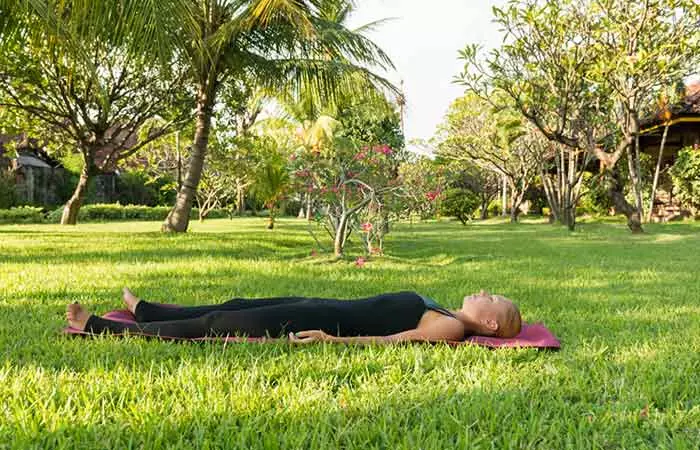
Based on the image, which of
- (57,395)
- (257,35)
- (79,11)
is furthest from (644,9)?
Answer: (57,395)

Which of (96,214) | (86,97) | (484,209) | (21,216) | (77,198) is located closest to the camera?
(86,97)

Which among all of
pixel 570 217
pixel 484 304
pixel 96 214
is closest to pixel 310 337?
pixel 484 304

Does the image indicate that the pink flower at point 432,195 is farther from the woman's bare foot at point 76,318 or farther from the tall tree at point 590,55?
the woman's bare foot at point 76,318

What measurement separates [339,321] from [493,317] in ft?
2.62

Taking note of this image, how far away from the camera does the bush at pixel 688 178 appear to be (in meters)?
16.4

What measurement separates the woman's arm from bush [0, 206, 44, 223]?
1922 centimetres

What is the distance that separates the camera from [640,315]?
3539 millimetres

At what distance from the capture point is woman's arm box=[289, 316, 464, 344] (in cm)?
260

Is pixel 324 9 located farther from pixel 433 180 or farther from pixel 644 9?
pixel 644 9

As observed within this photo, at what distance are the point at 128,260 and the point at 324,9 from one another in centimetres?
640

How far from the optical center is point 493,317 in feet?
9.30

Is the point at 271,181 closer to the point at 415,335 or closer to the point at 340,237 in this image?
the point at 340,237

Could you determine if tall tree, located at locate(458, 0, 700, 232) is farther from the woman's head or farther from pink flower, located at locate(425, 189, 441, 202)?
the woman's head

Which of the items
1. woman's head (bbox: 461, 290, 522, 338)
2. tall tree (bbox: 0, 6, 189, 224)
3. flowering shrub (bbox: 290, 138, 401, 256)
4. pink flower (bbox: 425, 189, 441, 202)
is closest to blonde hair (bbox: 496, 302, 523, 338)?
woman's head (bbox: 461, 290, 522, 338)
